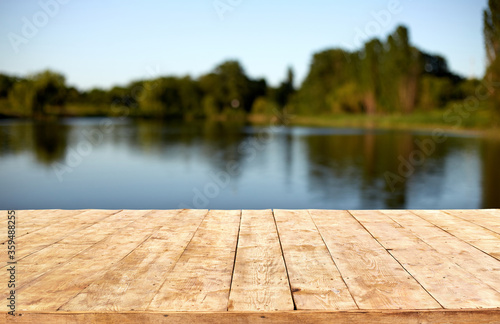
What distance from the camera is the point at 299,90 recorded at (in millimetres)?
67812

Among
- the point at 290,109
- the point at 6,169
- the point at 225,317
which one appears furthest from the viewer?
the point at 290,109

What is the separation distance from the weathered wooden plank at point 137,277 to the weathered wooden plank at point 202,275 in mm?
46

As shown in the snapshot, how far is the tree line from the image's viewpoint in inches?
1694

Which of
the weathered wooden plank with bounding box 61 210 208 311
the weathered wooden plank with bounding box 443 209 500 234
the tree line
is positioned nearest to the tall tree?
the tree line

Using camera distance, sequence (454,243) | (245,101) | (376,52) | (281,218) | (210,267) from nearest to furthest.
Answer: (210,267)
(454,243)
(281,218)
(376,52)
(245,101)

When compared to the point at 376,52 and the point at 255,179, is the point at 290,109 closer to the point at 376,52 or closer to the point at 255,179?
the point at 376,52

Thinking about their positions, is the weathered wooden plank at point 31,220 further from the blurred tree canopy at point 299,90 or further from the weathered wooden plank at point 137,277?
the blurred tree canopy at point 299,90

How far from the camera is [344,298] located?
5.53 ft

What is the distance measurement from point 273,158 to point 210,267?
41.1ft

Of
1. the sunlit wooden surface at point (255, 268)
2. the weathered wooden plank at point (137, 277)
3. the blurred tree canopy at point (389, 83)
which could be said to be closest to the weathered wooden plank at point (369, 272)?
the sunlit wooden surface at point (255, 268)

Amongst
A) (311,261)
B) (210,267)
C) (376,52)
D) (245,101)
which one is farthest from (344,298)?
(245,101)

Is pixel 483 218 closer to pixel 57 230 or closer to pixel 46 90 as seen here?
pixel 57 230

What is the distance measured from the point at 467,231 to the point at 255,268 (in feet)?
4.92

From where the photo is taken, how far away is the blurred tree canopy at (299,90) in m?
43.4
